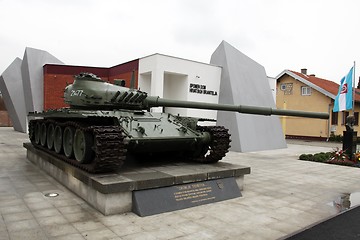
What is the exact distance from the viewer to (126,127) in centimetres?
665

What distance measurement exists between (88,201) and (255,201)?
10.6 ft

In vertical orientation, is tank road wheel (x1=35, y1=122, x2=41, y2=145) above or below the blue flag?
below

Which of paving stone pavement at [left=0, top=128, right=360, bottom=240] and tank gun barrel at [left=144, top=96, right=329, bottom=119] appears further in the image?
tank gun barrel at [left=144, top=96, right=329, bottom=119]

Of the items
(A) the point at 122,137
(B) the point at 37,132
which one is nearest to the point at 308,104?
(B) the point at 37,132

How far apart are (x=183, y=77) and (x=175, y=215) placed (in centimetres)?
1295

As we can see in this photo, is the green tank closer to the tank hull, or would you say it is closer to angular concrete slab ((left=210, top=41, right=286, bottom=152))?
the tank hull

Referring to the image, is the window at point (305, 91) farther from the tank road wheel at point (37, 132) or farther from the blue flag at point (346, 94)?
the tank road wheel at point (37, 132)

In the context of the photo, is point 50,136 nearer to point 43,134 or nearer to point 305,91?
point 43,134

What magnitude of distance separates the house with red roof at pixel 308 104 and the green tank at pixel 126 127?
68.5 ft

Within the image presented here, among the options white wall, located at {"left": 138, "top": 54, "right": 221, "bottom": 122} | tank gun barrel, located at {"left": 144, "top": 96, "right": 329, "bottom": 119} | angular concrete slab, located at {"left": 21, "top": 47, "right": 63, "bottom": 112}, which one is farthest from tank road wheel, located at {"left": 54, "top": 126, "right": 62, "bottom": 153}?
angular concrete slab, located at {"left": 21, "top": 47, "right": 63, "bottom": 112}

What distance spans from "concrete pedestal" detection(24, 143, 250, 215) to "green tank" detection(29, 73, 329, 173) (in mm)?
229

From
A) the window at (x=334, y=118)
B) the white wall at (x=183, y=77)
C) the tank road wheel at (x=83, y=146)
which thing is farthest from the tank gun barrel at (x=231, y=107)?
the window at (x=334, y=118)

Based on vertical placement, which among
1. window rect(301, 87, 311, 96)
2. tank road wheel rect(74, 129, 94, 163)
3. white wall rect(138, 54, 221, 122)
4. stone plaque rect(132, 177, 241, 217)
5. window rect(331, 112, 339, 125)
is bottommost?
stone plaque rect(132, 177, 241, 217)

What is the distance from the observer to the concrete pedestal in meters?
5.26
